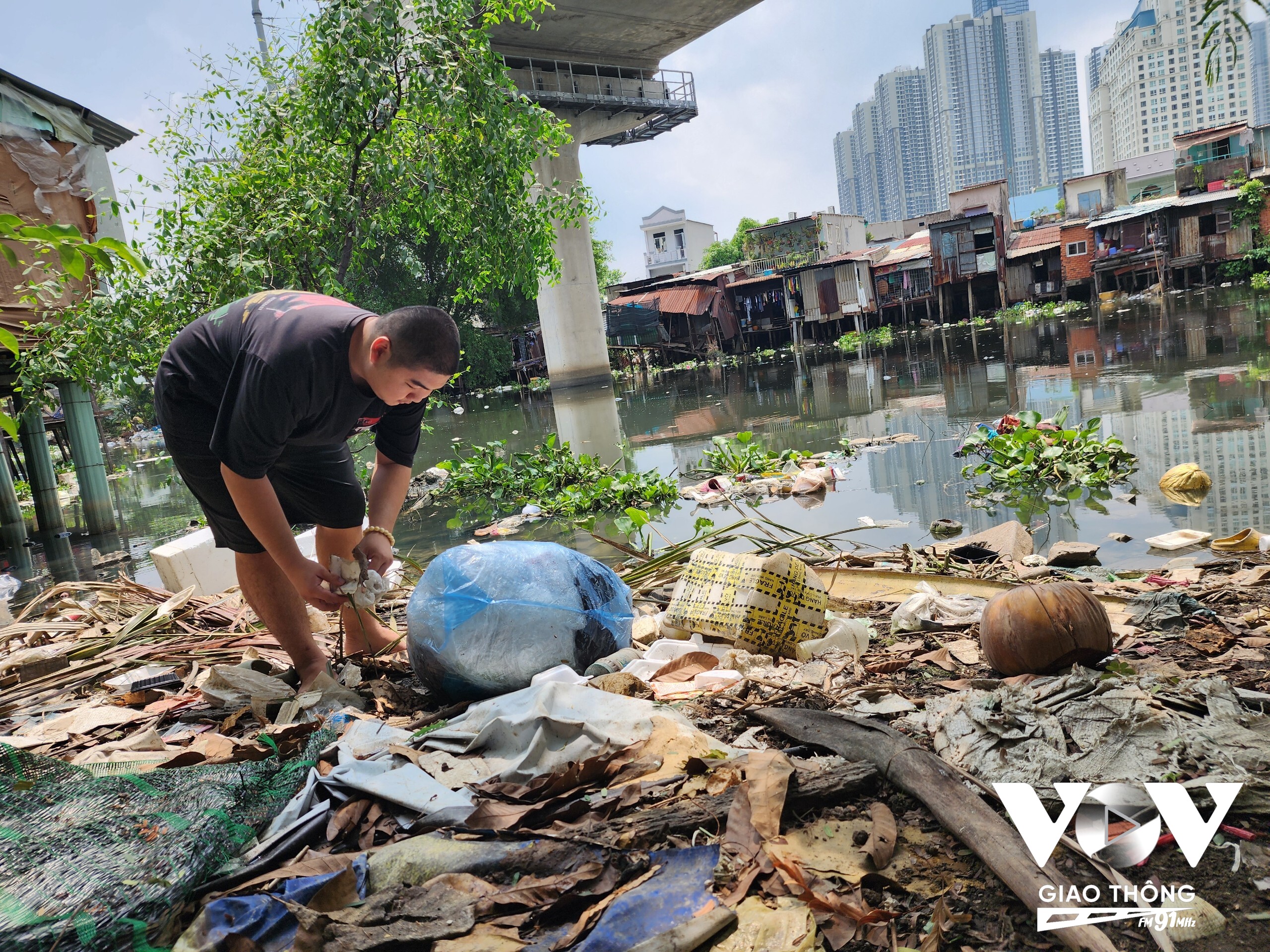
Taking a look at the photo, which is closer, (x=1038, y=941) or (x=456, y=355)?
(x=1038, y=941)

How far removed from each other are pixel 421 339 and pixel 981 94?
199469mm

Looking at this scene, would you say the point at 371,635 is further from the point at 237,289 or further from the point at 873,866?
the point at 237,289

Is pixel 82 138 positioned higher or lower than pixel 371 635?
higher

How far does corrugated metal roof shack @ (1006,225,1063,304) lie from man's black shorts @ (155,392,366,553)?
33487mm

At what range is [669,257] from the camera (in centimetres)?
6488

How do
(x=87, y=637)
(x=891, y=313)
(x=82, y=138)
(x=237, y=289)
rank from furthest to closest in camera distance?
1. (x=891, y=313)
2. (x=82, y=138)
3. (x=237, y=289)
4. (x=87, y=637)

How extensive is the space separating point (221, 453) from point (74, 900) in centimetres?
143

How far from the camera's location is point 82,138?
9.67 m

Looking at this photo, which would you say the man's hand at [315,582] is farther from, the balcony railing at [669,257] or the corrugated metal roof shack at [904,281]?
the balcony railing at [669,257]

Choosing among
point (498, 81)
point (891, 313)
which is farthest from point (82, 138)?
point (891, 313)

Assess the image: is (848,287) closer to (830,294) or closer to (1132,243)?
(830,294)

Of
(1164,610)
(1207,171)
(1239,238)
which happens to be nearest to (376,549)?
(1164,610)

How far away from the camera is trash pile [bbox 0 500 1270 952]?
152 centimetres

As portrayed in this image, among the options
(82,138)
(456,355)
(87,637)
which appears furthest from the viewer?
(82,138)
